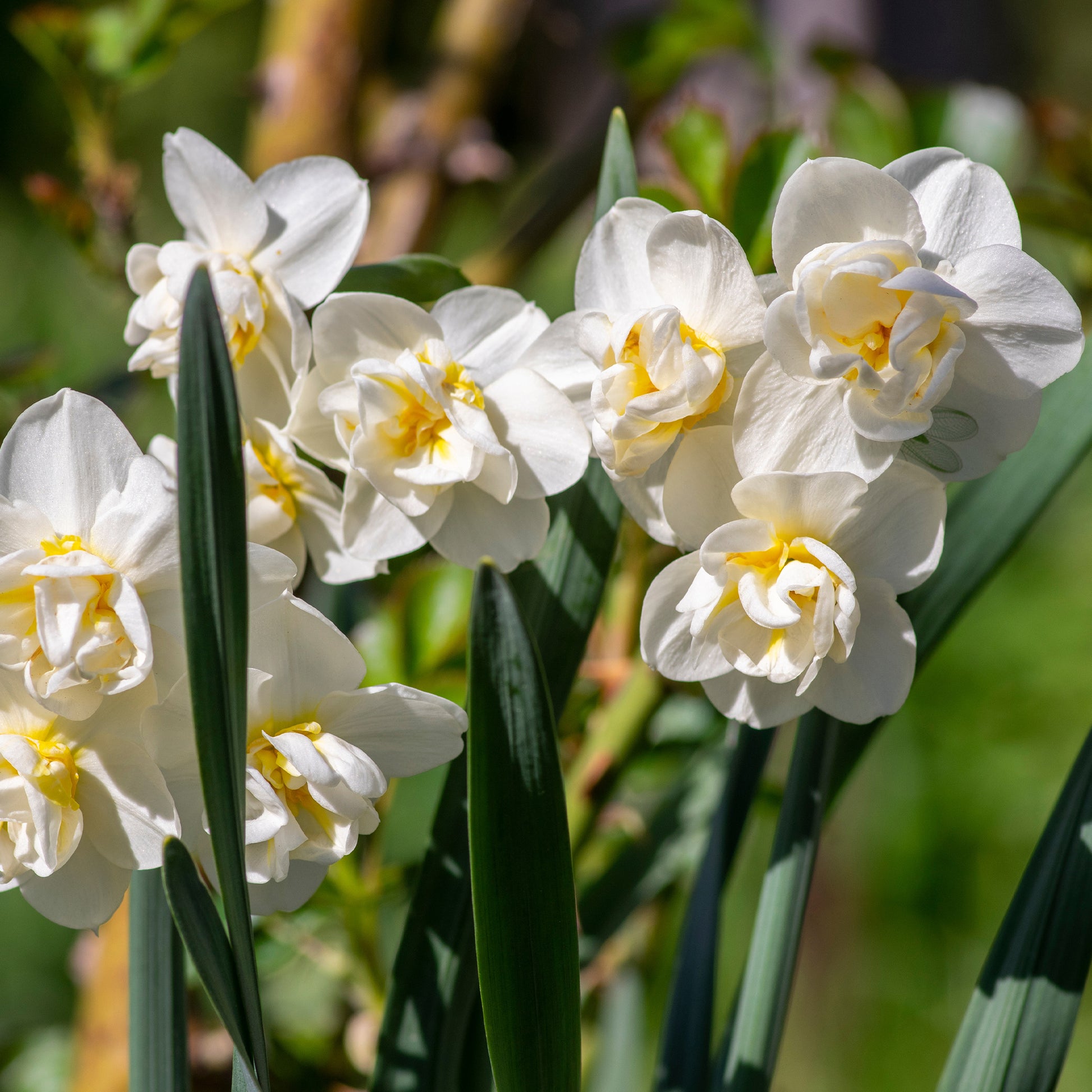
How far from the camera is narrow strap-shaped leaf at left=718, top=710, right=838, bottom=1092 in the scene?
0.97 ft

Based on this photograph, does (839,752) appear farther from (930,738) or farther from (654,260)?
(930,738)

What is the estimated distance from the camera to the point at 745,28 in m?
0.66

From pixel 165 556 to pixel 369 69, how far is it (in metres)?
0.56

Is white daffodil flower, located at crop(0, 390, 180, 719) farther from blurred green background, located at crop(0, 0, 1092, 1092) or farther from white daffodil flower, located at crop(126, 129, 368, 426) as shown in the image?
blurred green background, located at crop(0, 0, 1092, 1092)

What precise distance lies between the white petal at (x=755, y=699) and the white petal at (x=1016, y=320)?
0.30 ft

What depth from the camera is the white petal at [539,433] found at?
0.25 meters

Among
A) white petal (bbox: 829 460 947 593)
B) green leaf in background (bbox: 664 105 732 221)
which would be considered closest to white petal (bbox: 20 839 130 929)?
white petal (bbox: 829 460 947 593)

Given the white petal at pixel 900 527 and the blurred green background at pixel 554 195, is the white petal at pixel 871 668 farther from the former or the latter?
the blurred green background at pixel 554 195

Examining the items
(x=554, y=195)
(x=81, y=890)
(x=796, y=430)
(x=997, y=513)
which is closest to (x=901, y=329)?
(x=796, y=430)

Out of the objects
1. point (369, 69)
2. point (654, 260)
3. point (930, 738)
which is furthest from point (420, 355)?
point (930, 738)

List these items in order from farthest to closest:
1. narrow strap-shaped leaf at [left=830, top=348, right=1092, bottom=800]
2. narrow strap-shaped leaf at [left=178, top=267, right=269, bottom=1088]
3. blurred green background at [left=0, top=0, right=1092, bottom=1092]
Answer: blurred green background at [left=0, top=0, right=1092, bottom=1092], narrow strap-shaped leaf at [left=830, top=348, right=1092, bottom=800], narrow strap-shaped leaf at [left=178, top=267, right=269, bottom=1088]

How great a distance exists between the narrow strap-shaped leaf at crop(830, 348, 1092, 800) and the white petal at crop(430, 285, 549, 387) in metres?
0.15

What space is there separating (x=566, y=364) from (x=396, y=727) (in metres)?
0.11

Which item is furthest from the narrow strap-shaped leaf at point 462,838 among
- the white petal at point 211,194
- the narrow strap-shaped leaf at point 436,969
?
the white petal at point 211,194
